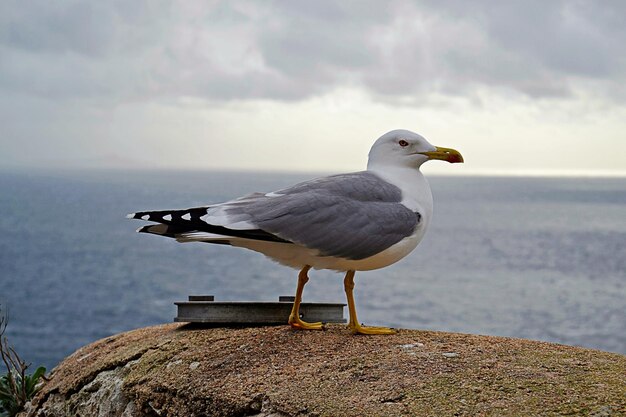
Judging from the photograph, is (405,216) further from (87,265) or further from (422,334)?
(87,265)

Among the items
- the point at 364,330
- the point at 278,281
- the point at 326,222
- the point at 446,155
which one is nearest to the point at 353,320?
the point at 364,330

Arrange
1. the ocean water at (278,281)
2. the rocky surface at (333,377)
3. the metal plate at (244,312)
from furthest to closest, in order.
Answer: the ocean water at (278,281), the metal plate at (244,312), the rocky surface at (333,377)

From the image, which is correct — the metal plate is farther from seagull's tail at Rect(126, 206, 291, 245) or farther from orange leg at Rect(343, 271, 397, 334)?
seagull's tail at Rect(126, 206, 291, 245)

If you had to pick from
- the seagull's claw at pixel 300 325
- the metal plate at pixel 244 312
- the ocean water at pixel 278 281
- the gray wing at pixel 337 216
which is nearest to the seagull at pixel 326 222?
the gray wing at pixel 337 216

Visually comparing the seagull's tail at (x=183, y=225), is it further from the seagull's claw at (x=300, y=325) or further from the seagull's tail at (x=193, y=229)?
the seagull's claw at (x=300, y=325)

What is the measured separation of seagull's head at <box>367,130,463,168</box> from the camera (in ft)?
24.2

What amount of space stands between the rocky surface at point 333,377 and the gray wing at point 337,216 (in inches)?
31.5

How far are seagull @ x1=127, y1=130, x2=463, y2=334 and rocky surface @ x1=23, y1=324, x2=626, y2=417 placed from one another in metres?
0.67

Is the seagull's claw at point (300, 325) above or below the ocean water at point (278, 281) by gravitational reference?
above

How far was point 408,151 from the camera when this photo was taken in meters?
7.38

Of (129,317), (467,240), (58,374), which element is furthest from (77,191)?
(58,374)

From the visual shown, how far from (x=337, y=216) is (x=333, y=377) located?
1309 mm

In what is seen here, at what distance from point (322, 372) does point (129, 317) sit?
45621mm

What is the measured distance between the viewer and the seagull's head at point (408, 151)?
7.38 m
